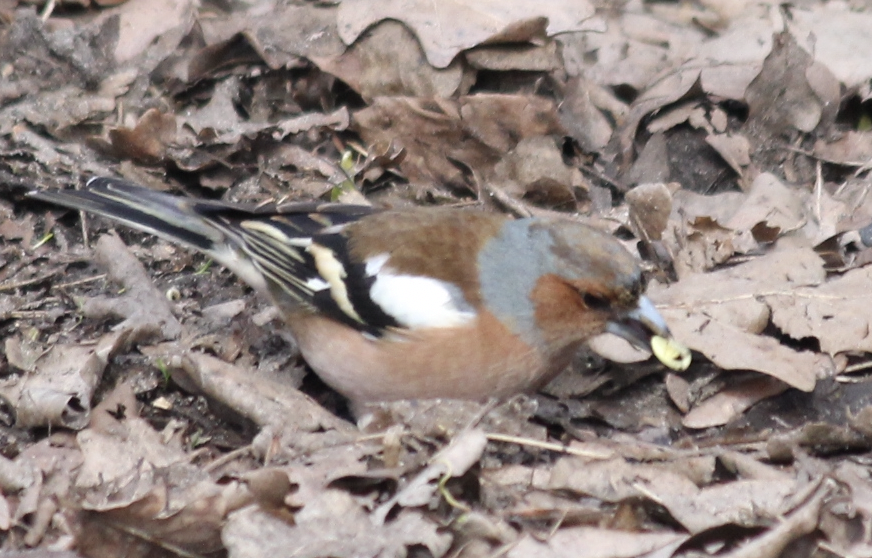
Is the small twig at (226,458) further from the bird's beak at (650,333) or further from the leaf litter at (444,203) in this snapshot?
the bird's beak at (650,333)

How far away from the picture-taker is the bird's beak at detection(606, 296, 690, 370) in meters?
3.82

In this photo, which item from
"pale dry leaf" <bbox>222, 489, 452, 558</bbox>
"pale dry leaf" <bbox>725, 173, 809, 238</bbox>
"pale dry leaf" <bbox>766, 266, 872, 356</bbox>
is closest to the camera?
"pale dry leaf" <bbox>222, 489, 452, 558</bbox>

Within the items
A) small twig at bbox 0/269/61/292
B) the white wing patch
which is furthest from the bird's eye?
small twig at bbox 0/269/61/292

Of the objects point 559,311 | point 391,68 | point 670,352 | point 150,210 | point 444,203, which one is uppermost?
point 391,68

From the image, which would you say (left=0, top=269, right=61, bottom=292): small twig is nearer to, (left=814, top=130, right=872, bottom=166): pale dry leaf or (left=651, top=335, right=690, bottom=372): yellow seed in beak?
(left=651, top=335, right=690, bottom=372): yellow seed in beak

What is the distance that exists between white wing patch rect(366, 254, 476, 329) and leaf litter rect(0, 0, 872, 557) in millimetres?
351

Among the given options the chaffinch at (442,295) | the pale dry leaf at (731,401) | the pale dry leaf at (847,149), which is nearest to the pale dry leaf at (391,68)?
the chaffinch at (442,295)

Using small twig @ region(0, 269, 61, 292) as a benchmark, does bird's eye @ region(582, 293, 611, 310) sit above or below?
above

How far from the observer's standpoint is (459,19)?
18.5ft

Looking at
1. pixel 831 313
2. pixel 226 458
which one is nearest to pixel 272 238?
pixel 226 458

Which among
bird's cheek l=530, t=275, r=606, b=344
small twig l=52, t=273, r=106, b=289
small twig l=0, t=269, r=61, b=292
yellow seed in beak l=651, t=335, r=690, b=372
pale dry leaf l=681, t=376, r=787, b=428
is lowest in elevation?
pale dry leaf l=681, t=376, r=787, b=428

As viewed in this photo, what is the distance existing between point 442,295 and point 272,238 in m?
0.82

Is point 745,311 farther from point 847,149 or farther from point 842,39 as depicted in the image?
point 842,39

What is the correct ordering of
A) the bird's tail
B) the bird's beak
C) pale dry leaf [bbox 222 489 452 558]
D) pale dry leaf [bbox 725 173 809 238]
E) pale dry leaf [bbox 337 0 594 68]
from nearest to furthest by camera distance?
pale dry leaf [bbox 222 489 452 558]
the bird's beak
the bird's tail
pale dry leaf [bbox 725 173 809 238]
pale dry leaf [bbox 337 0 594 68]
